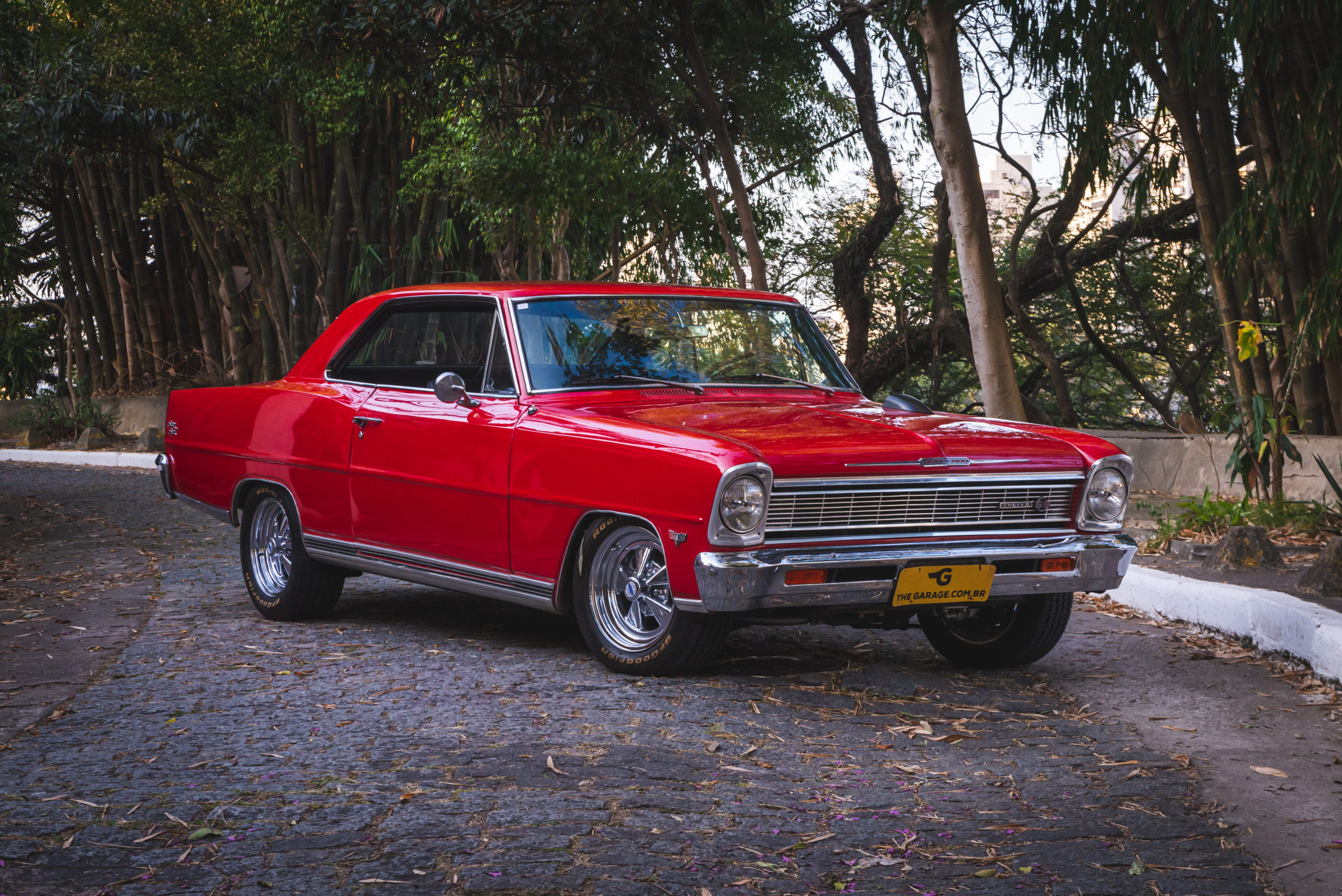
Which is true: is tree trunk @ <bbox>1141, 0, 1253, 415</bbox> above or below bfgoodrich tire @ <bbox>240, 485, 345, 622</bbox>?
above

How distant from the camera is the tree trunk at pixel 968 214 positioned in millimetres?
10078

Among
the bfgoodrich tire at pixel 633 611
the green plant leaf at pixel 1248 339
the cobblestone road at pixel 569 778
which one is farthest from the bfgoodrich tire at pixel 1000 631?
the green plant leaf at pixel 1248 339

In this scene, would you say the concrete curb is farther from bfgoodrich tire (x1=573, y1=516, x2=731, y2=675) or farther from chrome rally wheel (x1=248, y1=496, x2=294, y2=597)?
chrome rally wheel (x1=248, y1=496, x2=294, y2=597)

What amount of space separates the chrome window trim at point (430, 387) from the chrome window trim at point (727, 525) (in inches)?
55.1

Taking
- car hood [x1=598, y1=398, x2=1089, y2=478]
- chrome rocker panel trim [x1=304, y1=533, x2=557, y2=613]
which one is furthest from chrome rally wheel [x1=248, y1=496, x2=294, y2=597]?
car hood [x1=598, y1=398, x2=1089, y2=478]

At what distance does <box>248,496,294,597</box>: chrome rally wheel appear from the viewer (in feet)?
23.4

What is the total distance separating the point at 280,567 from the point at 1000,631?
11.9 feet

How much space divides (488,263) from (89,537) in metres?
10.0

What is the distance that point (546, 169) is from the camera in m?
14.6

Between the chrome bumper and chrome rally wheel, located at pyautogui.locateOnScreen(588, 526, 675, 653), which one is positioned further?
chrome rally wheel, located at pyautogui.locateOnScreen(588, 526, 675, 653)

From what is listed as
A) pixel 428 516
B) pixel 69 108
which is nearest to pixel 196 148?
pixel 69 108

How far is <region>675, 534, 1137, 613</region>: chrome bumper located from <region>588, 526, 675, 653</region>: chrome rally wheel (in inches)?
10.8

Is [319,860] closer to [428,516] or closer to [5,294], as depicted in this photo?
[428,516]

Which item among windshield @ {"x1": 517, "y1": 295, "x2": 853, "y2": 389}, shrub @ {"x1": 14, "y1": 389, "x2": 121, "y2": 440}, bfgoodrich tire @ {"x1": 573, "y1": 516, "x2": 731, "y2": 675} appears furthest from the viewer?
shrub @ {"x1": 14, "y1": 389, "x2": 121, "y2": 440}
